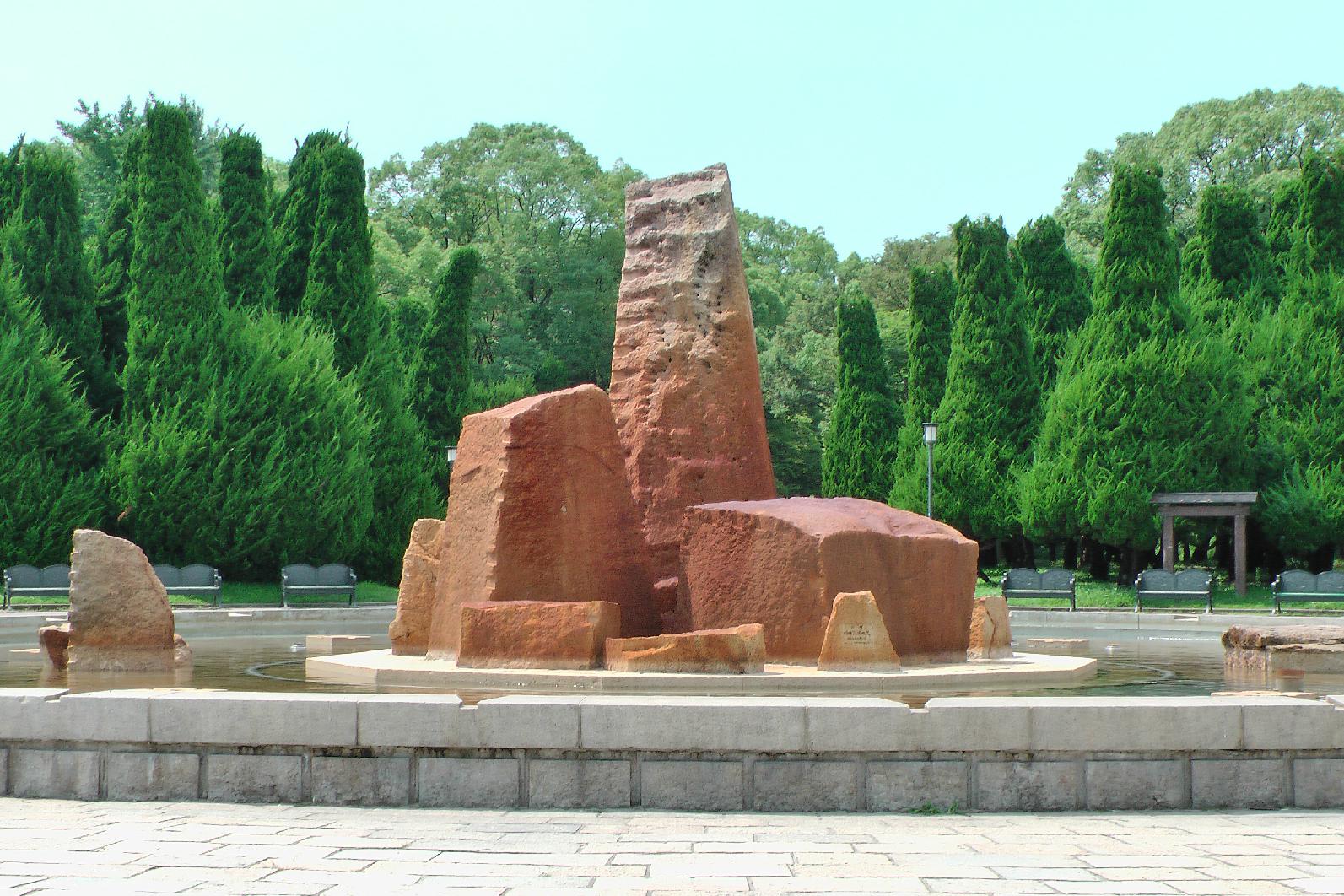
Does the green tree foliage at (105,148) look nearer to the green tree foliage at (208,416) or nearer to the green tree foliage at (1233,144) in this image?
the green tree foliage at (208,416)

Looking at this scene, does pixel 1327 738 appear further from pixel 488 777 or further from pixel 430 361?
pixel 430 361

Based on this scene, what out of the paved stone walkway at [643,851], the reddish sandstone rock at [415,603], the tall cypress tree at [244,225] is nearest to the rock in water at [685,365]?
the reddish sandstone rock at [415,603]

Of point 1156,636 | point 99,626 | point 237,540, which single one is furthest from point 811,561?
point 237,540

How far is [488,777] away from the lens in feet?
22.9

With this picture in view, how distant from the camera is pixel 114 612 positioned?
40.5 ft

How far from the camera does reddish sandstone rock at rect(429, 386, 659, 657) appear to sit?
11.4 metres

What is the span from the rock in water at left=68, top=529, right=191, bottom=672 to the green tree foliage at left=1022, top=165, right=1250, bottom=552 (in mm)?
20953

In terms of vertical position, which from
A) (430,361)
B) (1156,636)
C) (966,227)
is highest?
(966,227)

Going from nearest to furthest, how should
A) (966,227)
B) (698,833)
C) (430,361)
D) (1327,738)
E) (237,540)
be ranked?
1. (698,833)
2. (1327,738)
3. (237,540)
4. (966,227)
5. (430,361)

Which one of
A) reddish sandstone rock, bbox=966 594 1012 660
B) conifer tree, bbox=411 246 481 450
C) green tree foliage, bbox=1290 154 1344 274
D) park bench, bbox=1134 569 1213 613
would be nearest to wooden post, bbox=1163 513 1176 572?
park bench, bbox=1134 569 1213 613

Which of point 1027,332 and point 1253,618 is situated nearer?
point 1253,618

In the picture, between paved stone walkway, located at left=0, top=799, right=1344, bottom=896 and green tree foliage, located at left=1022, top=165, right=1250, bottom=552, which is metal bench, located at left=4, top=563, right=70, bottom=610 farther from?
green tree foliage, located at left=1022, top=165, right=1250, bottom=552

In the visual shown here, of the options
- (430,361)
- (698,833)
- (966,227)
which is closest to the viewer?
(698,833)

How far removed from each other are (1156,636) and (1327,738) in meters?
12.2
